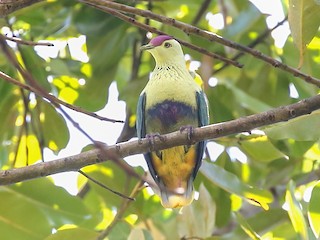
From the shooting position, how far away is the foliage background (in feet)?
6.50

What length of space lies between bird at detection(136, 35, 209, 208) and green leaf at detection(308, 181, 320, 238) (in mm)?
356

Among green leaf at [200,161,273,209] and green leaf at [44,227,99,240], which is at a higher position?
green leaf at [200,161,273,209]

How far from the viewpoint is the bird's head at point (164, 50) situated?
7.68ft

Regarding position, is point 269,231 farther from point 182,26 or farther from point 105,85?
point 182,26

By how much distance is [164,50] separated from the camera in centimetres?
237

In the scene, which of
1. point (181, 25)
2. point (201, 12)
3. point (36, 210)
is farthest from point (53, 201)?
point (201, 12)

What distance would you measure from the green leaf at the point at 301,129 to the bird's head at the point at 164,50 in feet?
1.91

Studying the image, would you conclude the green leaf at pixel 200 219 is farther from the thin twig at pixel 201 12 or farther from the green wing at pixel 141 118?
the thin twig at pixel 201 12

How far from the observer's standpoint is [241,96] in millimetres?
2459

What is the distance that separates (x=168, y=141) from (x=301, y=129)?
1.44ft

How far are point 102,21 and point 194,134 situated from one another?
1.29 meters

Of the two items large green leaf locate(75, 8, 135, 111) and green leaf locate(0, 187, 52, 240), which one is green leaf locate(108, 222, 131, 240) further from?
large green leaf locate(75, 8, 135, 111)

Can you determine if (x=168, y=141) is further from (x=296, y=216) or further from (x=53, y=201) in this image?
(x=53, y=201)

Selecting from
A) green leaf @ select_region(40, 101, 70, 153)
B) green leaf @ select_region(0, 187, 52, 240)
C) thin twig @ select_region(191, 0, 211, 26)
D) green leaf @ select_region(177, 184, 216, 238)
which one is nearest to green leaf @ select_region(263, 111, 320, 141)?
green leaf @ select_region(177, 184, 216, 238)
